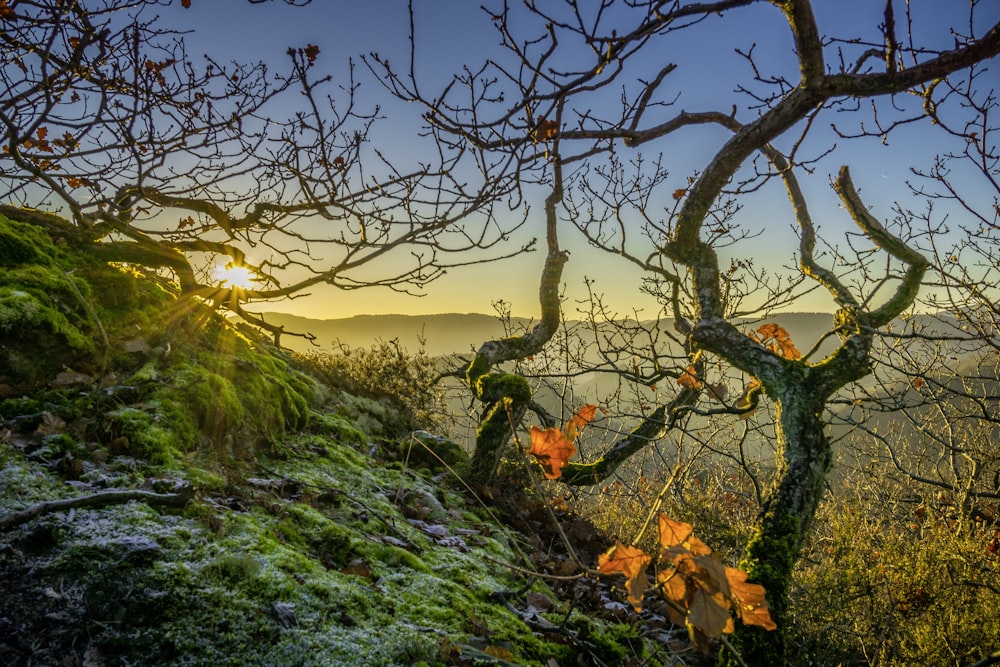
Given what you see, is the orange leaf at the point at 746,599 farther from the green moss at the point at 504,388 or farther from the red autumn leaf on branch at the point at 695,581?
the green moss at the point at 504,388

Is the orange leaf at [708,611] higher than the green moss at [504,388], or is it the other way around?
the green moss at [504,388]

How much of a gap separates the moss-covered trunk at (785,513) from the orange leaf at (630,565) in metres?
1.51

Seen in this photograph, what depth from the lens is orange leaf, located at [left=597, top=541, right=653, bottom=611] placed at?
145cm

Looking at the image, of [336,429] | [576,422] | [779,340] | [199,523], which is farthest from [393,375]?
[199,523]

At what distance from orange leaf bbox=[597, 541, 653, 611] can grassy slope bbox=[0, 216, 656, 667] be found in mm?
378

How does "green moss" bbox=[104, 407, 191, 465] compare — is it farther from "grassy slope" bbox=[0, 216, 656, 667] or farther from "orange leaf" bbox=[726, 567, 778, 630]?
"orange leaf" bbox=[726, 567, 778, 630]

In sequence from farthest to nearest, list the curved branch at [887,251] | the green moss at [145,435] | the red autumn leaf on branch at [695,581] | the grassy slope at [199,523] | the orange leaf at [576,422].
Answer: the curved branch at [887,251], the orange leaf at [576,422], the green moss at [145,435], the grassy slope at [199,523], the red autumn leaf on branch at [695,581]

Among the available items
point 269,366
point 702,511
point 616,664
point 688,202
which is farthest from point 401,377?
point 616,664

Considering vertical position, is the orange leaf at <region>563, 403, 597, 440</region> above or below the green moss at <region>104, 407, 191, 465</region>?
above

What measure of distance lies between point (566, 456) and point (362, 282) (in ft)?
7.16

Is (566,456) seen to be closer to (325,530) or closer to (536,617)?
(536,617)

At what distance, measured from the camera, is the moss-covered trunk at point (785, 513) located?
2.60 meters

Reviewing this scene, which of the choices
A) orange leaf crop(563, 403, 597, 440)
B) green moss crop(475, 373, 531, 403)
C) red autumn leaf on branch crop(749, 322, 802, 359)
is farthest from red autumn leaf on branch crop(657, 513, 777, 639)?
green moss crop(475, 373, 531, 403)

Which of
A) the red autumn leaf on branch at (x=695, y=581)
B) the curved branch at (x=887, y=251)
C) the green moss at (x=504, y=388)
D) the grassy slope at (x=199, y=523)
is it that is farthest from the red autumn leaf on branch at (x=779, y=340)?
the red autumn leaf on branch at (x=695, y=581)
